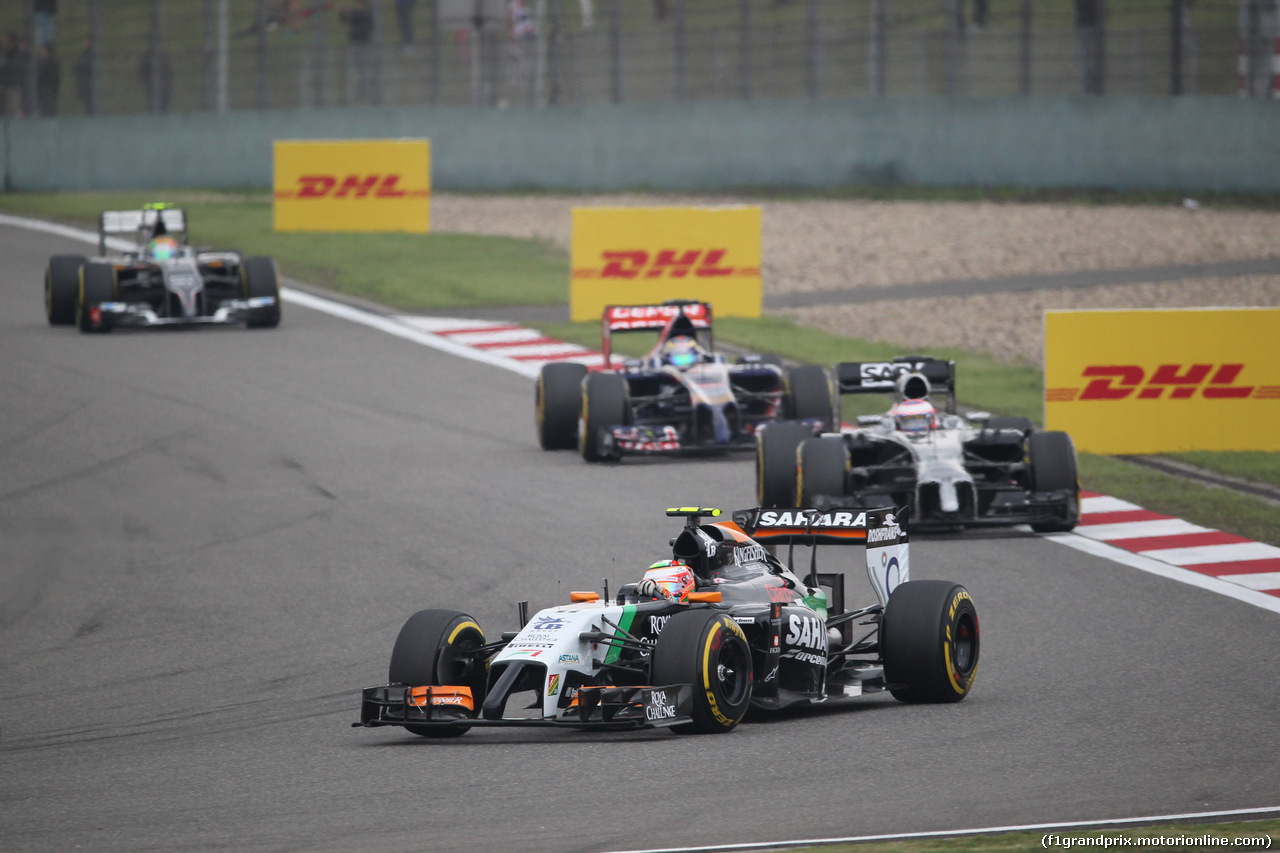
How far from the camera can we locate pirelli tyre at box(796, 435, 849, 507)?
51.0 ft

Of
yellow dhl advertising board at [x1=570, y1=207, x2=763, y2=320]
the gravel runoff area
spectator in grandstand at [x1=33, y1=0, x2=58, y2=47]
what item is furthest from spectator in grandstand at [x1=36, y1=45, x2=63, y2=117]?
yellow dhl advertising board at [x1=570, y1=207, x2=763, y2=320]

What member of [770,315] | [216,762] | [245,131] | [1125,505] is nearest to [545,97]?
[245,131]

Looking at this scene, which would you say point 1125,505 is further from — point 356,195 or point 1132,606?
point 356,195

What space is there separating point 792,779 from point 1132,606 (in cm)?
542

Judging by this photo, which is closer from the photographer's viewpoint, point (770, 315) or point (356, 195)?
point (770, 315)

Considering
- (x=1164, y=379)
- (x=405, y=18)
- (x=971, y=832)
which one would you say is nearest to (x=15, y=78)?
(x=405, y=18)

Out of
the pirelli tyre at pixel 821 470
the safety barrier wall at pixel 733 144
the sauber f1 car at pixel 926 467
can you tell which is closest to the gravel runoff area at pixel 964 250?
the safety barrier wall at pixel 733 144

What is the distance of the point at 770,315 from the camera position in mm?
29219

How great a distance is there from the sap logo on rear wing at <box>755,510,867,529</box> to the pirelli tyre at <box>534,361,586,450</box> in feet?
27.7

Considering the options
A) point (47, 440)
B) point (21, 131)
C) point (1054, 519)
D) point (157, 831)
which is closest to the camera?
point (157, 831)

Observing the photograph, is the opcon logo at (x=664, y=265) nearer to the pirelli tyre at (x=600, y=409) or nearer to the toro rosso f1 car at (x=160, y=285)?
the toro rosso f1 car at (x=160, y=285)

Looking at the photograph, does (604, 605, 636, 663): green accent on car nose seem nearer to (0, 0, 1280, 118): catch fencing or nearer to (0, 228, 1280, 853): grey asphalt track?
(0, 228, 1280, 853): grey asphalt track

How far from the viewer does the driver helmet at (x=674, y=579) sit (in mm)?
10180

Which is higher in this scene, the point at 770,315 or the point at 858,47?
the point at 858,47
